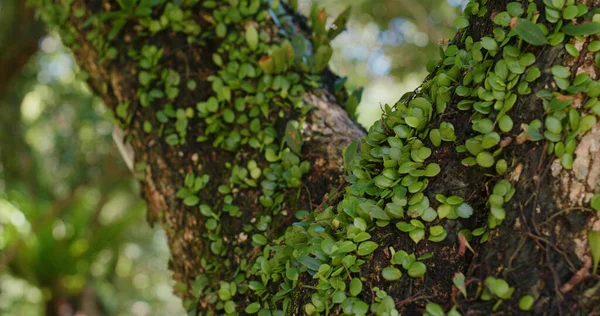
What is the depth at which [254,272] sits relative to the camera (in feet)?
4.37

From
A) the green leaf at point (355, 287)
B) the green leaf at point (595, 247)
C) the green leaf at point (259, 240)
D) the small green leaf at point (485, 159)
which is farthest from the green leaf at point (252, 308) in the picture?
the green leaf at point (595, 247)

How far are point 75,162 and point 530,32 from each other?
6335 mm

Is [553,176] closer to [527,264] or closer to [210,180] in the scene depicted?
[527,264]

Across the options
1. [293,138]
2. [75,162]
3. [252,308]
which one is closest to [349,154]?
[293,138]

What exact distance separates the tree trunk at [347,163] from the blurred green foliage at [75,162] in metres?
2.70

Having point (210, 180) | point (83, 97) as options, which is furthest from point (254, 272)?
point (83, 97)

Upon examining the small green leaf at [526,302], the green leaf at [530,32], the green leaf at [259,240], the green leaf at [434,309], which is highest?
the green leaf at [259,240]

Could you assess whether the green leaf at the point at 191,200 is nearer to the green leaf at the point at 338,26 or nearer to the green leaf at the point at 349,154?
the green leaf at the point at 349,154

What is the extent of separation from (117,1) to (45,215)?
3.78 m

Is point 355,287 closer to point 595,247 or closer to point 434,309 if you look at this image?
point 434,309

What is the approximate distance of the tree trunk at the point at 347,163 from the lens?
89cm

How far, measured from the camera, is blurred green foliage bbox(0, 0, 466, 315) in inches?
184

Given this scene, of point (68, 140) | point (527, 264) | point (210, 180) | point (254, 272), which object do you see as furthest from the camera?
point (68, 140)

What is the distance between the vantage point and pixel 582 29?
0.90 meters
